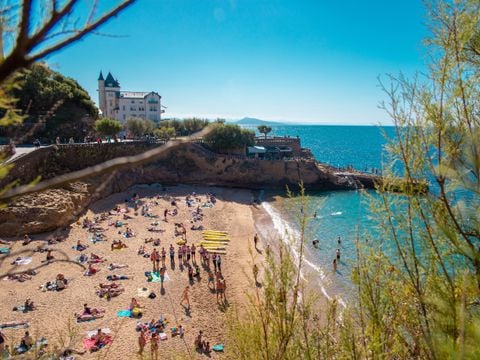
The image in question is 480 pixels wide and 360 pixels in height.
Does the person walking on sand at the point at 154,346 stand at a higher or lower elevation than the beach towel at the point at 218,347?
higher

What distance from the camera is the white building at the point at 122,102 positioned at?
7206 centimetres

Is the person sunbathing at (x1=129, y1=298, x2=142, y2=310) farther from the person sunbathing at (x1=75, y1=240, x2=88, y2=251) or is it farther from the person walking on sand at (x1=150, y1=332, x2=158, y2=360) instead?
the person sunbathing at (x1=75, y1=240, x2=88, y2=251)

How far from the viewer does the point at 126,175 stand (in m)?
41.2

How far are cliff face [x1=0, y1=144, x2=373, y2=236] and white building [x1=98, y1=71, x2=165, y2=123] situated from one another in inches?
1153

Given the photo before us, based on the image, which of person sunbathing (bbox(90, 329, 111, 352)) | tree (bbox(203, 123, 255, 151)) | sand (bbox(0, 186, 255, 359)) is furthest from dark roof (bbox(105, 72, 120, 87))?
person sunbathing (bbox(90, 329, 111, 352))

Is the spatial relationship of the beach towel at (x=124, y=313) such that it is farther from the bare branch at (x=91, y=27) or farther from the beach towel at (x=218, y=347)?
the bare branch at (x=91, y=27)

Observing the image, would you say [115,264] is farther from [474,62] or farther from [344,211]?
[344,211]

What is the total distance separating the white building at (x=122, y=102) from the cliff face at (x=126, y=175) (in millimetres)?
29299

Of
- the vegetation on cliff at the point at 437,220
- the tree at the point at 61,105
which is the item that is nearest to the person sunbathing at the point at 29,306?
the vegetation on cliff at the point at 437,220

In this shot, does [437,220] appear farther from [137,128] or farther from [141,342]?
[137,128]

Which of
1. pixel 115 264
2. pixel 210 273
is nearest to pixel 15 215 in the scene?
pixel 115 264

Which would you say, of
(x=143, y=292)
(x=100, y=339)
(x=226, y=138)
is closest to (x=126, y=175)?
(x=226, y=138)

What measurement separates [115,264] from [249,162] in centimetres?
3001

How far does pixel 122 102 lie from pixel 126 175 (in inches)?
1416
